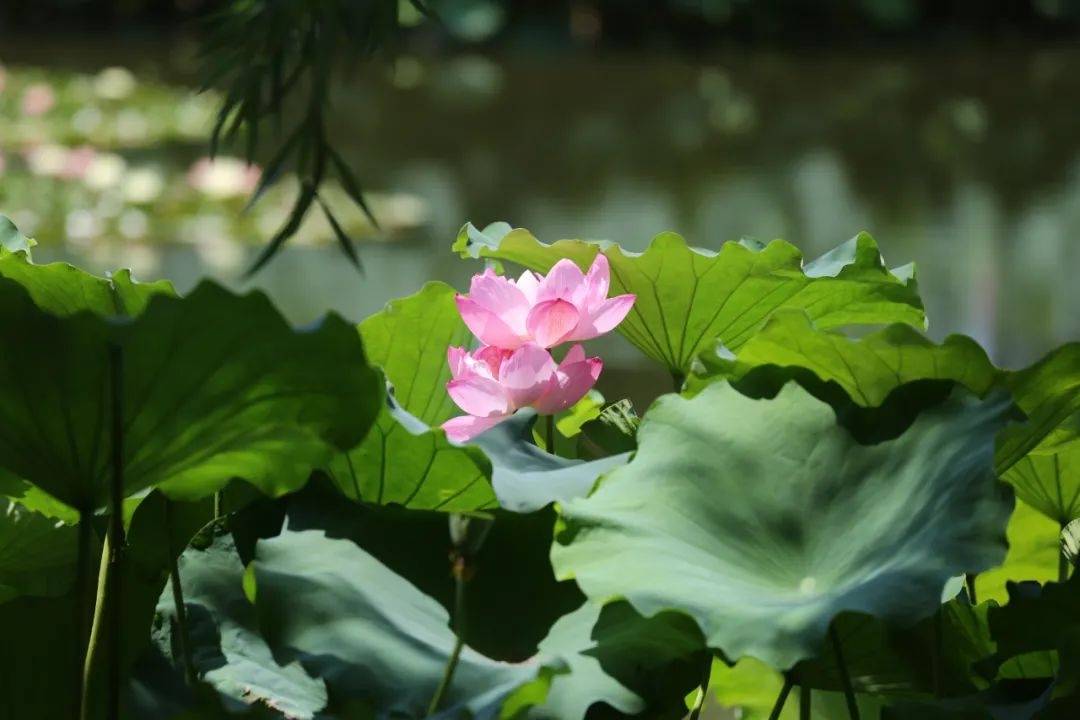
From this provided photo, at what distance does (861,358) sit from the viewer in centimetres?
59

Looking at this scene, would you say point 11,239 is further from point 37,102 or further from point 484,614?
point 37,102

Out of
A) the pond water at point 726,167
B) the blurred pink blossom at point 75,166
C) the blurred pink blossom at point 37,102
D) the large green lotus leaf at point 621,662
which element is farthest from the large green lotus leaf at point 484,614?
the blurred pink blossom at point 37,102

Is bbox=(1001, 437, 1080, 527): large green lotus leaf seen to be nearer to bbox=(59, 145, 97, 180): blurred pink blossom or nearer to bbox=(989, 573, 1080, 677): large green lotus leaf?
→ bbox=(989, 573, 1080, 677): large green lotus leaf

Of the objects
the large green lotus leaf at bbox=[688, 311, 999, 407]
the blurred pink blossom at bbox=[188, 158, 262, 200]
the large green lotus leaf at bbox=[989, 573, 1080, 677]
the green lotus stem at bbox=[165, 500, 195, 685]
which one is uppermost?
the large green lotus leaf at bbox=[688, 311, 999, 407]

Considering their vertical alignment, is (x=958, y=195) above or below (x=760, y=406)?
below

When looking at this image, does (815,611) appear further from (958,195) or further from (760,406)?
(958,195)

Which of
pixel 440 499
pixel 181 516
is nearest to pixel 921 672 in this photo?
pixel 440 499

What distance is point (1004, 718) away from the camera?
0.52 metres

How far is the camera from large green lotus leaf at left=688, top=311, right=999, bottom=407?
1.88 ft

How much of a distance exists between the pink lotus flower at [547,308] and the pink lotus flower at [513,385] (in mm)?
12

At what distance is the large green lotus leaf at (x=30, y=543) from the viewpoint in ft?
2.10

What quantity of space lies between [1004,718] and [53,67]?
30.1ft

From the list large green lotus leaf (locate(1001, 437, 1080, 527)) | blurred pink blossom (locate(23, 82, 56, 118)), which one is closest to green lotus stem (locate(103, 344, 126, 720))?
large green lotus leaf (locate(1001, 437, 1080, 527))

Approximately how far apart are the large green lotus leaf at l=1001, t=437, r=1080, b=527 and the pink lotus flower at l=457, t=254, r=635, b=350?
174 millimetres
